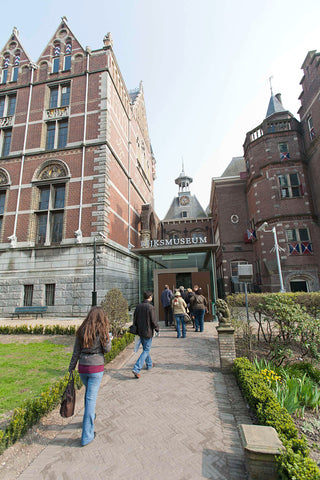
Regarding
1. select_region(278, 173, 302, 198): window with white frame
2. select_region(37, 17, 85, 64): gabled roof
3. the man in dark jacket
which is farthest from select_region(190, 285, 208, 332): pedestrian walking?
select_region(37, 17, 85, 64): gabled roof

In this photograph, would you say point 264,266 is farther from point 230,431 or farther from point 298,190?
point 230,431

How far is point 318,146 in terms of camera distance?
1983 cm

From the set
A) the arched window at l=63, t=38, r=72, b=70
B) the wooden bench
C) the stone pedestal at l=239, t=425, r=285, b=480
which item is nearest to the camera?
the stone pedestal at l=239, t=425, r=285, b=480

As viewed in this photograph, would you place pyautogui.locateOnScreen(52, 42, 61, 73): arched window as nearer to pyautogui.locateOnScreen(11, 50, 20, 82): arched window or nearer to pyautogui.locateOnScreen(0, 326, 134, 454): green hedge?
pyautogui.locateOnScreen(11, 50, 20, 82): arched window

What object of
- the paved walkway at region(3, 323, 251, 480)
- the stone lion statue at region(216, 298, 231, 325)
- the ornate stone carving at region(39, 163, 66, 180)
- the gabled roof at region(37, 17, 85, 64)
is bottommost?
the paved walkway at region(3, 323, 251, 480)

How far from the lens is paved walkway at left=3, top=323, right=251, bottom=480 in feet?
8.75

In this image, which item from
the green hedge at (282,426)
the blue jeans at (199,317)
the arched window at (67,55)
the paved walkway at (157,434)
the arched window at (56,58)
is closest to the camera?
the green hedge at (282,426)

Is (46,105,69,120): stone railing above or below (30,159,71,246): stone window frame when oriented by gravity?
above

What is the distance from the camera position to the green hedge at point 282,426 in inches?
85.4

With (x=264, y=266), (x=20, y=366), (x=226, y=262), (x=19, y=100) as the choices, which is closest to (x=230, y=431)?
(x=20, y=366)

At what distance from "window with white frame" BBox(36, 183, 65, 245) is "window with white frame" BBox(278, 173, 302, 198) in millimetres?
18898

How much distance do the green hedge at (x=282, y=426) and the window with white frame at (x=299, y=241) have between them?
58.4ft

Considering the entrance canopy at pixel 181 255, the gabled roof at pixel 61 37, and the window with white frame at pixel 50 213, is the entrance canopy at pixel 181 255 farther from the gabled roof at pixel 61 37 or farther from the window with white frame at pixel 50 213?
the gabled roof at pixel 61 37

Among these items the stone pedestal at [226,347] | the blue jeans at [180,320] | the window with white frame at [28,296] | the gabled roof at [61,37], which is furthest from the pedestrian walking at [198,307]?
the gabled roof at [61,37]
